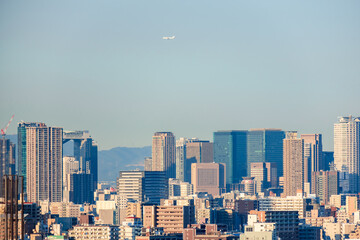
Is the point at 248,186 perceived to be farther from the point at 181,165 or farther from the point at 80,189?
the point at 80,189

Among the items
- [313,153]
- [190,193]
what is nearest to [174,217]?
[190,193]

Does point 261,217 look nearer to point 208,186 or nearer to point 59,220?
point 59,220

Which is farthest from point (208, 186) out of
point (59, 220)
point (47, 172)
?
point (59, 220)

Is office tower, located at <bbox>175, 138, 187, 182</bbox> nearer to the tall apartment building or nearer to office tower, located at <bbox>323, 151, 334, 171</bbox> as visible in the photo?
the tall apartment building

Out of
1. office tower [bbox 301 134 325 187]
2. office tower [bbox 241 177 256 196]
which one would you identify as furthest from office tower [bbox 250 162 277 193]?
office tower [bbox 301 134 325 187]

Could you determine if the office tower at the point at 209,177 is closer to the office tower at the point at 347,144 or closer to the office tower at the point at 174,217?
the office tower at the point at 347,144

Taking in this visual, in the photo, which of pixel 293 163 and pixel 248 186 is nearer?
pixel 293 163

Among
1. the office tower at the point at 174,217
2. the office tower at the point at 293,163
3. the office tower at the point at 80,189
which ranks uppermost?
the office tower at the point at 293,163

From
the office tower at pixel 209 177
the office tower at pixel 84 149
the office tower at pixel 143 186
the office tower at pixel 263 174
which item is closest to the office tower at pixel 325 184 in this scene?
the office tower at pixel 263 174
